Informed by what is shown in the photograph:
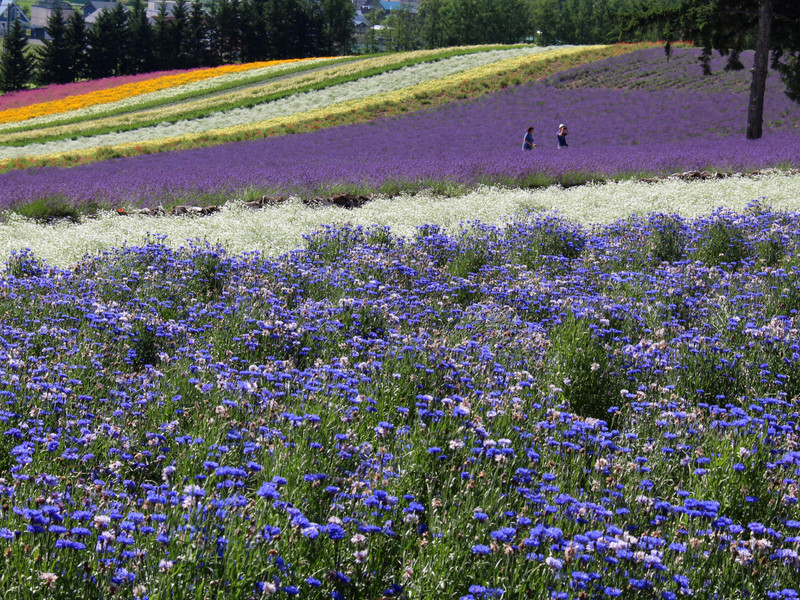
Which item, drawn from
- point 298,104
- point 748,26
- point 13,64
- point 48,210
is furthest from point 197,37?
point 48,210

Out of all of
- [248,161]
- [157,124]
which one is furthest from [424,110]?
[248,161]

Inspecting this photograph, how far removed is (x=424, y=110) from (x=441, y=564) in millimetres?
30584

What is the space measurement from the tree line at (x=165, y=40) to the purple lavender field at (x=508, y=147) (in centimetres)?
4198

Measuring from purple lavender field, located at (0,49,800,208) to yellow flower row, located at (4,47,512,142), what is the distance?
13308 mm

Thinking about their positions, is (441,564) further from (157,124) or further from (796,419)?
(157,124)

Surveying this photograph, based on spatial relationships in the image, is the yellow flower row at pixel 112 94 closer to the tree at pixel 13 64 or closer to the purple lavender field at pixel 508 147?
the tree at pixel 13 64

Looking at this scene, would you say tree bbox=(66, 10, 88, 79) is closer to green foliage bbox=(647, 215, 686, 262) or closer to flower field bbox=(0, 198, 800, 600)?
flower field bbox=(0, 198, 800, 600)

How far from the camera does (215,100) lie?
40.9m

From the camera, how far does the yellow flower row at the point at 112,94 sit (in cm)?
4437

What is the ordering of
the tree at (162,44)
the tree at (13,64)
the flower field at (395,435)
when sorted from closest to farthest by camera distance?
the flower field at (395,435), the tree at (13,64), the tree at (162,44)

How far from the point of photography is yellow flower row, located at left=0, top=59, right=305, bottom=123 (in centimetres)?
4437

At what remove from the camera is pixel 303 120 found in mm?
30719

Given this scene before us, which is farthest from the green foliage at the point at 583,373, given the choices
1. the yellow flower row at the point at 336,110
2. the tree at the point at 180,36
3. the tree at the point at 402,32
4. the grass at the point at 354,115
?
the tree at the point at 402,32

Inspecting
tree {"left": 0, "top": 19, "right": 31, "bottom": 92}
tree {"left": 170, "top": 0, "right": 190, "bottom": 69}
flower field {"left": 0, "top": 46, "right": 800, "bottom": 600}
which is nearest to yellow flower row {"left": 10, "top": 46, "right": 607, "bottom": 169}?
flower field {"left": 0, "top": 46, "right": 800, "bottom": 600}
